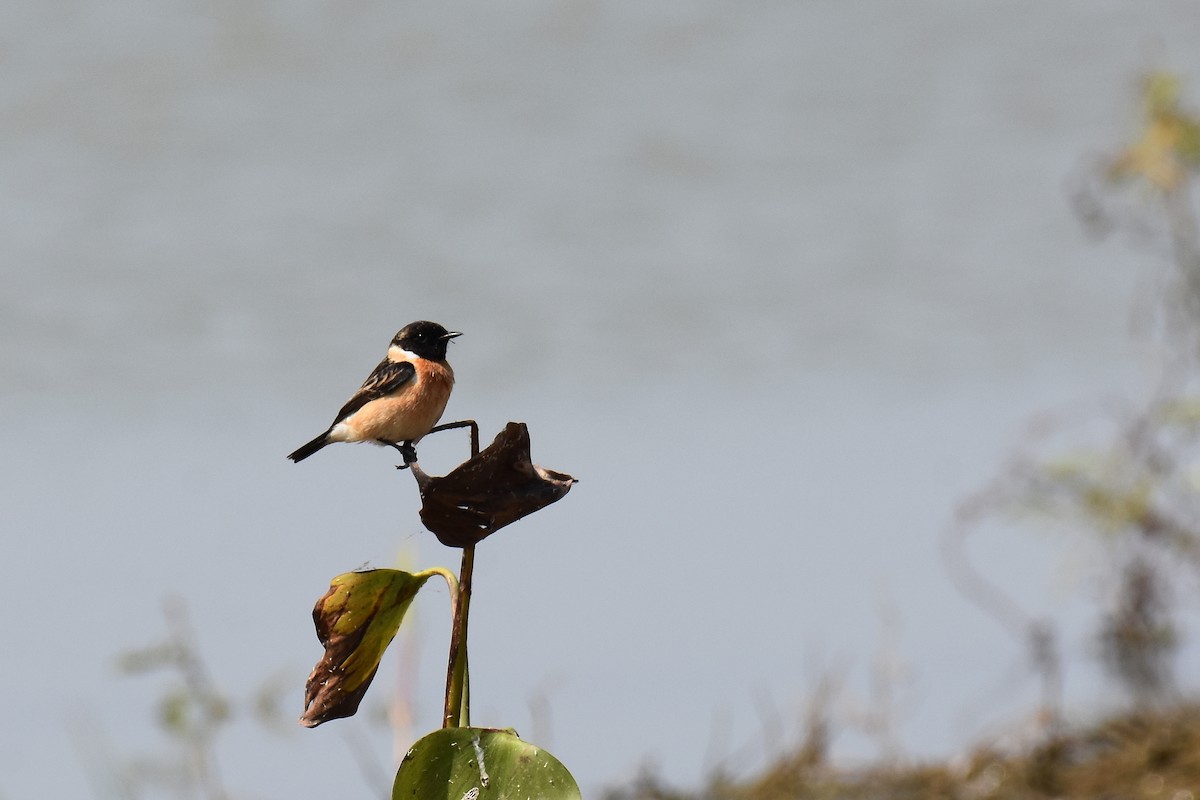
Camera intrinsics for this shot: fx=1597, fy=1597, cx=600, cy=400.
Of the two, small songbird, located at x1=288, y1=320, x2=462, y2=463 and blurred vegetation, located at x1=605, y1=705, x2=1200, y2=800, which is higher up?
small songbird, located at x1=288, y1=320, x2=462, y2=463

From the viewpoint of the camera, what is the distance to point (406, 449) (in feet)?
6.27

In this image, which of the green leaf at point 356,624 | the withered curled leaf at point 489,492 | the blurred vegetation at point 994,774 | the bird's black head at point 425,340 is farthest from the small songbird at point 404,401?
the blurred vegetation at point 994,774

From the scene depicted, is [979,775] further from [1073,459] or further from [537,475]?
[537,475]

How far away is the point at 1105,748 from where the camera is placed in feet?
18.0

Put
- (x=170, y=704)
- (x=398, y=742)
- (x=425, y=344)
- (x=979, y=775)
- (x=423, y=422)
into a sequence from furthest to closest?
(x=979, y=775) → (x=170, y=704) → (x=398, y=742) → (x=425, y=344) → (x=423, y=422)

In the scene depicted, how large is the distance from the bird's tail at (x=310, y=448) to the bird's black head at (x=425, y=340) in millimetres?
167

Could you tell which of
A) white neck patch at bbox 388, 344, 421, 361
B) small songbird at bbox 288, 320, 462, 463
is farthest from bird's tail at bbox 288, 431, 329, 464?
white neck patch at bbox 388, 344, 421, 361

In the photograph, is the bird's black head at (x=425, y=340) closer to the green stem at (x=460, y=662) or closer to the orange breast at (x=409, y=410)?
the orange breast at (x=409, y=410)

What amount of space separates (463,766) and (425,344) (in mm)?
658

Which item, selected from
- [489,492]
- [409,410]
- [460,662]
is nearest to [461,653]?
[460,662]

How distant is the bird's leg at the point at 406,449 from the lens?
187 centimetres

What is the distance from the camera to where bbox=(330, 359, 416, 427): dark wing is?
200cm

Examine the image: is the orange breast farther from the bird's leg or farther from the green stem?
the green stem

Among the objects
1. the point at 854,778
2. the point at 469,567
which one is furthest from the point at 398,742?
the point at 854,778
